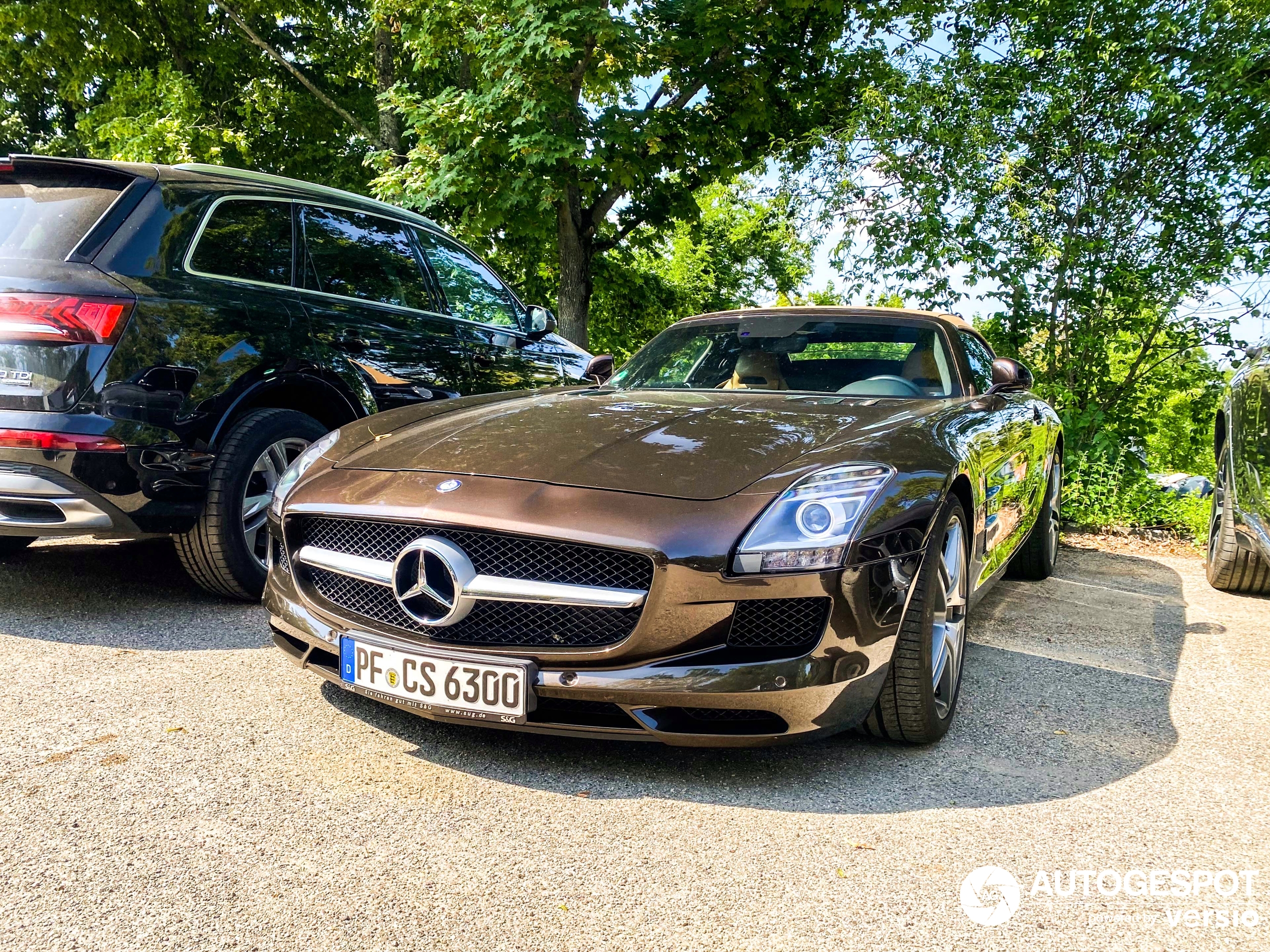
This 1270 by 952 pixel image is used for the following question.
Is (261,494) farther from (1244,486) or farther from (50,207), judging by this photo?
(1244,486)

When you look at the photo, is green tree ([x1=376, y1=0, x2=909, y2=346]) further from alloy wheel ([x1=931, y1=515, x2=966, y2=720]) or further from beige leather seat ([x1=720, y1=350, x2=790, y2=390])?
alloy wheel ([x1=931, y1=515, x2=966, y2=720])

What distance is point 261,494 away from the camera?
4.37 meters

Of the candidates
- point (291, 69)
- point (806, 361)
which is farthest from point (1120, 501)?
point (291, 69)

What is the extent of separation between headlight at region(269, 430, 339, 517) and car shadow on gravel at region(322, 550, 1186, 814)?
2.11 ft

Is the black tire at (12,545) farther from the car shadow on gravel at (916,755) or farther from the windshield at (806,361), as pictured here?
the windshield at (806,361)

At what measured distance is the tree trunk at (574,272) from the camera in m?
13.0

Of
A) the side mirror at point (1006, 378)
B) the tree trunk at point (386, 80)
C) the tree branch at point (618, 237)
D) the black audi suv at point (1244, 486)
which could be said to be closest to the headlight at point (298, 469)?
the side mirror at point (1006, 378)

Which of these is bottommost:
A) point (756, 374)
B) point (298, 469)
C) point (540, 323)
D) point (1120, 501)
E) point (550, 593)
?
point (1120, 501)

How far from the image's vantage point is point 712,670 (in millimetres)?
2531

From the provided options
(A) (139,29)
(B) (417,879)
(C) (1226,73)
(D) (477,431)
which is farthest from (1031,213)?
(A) (139,29)

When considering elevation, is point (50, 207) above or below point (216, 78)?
below

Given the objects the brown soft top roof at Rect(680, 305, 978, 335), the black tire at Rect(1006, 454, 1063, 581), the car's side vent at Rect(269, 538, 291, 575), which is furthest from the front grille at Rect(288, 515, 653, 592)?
the black tire at Rect(1006, 454, 1063, 581)

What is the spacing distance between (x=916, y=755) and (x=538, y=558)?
1.30m

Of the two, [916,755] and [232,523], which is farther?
[232,523]
